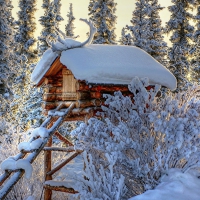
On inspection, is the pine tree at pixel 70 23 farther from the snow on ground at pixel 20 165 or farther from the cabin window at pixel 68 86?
the snow on ground at pixel 20 165

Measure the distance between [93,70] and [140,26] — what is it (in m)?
13.0

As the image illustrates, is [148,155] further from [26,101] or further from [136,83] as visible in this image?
[26,101]

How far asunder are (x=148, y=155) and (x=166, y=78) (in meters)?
2.89

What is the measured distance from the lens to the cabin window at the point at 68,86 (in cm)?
761

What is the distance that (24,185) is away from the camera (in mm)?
10586

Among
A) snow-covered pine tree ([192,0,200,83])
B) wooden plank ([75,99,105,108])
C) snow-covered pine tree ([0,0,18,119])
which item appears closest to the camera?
wooden plank ([75,99,105,108])

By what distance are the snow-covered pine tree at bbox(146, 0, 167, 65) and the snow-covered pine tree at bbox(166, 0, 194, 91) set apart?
1.79 ft

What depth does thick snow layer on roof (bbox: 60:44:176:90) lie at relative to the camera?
6.27 metres

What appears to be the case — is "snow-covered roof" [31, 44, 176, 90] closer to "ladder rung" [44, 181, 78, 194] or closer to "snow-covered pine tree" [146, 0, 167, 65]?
"ladder rung" [44, 181, 78, 194]

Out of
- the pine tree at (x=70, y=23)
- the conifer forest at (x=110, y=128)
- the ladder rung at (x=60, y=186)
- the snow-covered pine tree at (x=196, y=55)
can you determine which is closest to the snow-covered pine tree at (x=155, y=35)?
the snow-covered pine tree at (x=196, y=55)

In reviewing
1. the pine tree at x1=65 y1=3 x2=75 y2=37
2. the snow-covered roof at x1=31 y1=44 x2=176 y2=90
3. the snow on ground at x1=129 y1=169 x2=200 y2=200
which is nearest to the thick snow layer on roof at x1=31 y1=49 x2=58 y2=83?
the snow-covered roof at x1=31 y1=44 x2=176 y2=90

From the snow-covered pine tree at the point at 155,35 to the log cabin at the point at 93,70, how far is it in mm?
10896

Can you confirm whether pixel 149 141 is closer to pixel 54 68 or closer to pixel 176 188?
pixel 176 188

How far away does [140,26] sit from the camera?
720 inches
